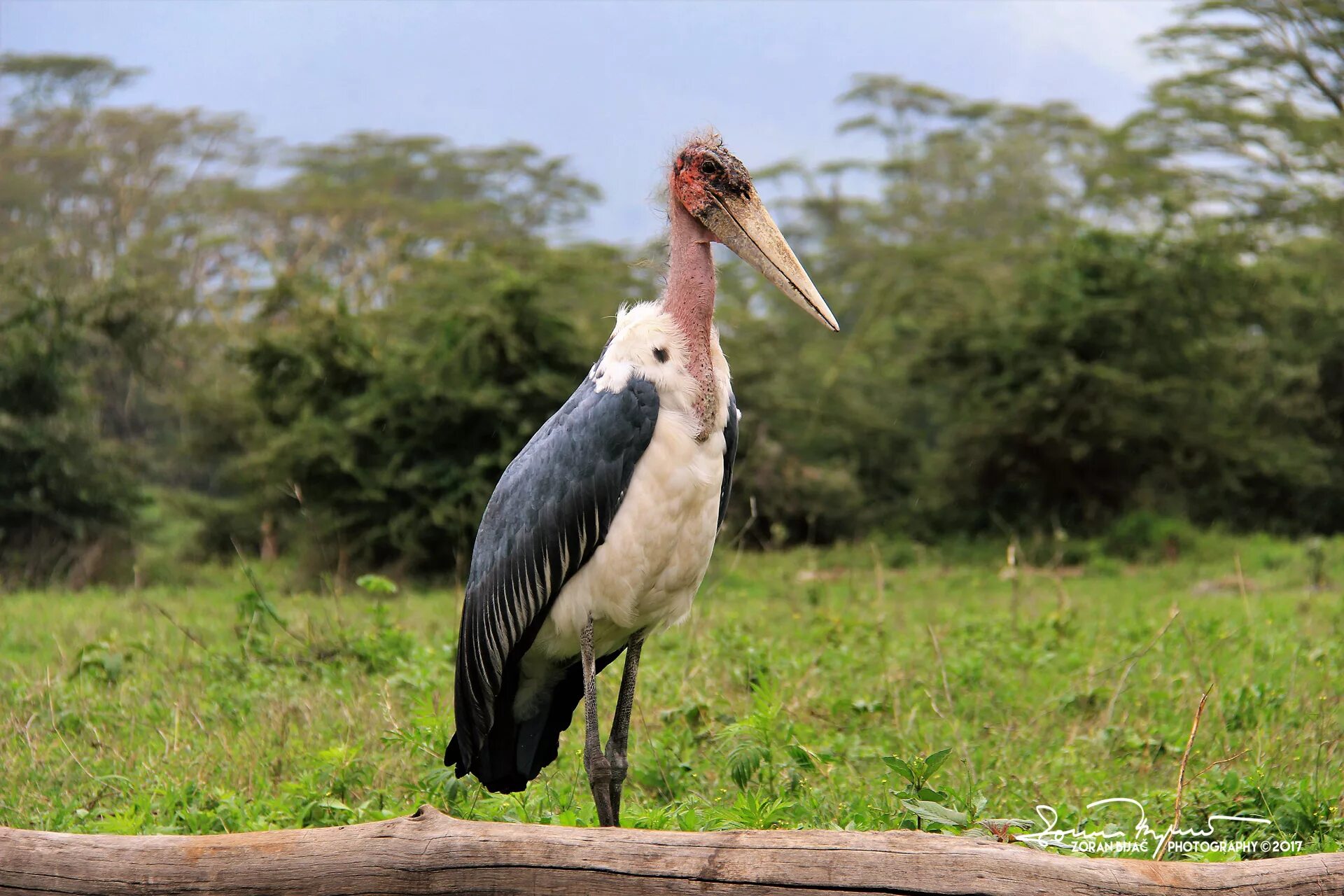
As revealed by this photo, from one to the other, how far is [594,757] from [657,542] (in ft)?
1.65

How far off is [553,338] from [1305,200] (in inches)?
467

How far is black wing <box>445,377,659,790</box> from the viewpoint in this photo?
3014mm

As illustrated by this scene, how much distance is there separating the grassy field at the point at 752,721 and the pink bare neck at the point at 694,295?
2.69ft

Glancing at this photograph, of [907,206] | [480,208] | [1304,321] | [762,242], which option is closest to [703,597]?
[762,242]

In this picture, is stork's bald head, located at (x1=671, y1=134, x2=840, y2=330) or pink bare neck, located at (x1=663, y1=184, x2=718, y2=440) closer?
pink bare neck, located at (x1=663, y1=184, x2=718, y2=440)

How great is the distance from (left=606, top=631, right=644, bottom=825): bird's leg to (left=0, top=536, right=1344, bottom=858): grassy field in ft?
0.37

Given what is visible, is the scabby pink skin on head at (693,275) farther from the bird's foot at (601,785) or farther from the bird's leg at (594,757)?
the bird's foot at (601,785)

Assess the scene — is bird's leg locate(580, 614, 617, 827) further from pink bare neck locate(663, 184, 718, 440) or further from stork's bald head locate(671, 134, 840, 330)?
stork's bald head locate(671, 134, 840, 330)

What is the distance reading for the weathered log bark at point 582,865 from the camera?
2.09 meters

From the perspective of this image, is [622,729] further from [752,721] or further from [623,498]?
[623,498]

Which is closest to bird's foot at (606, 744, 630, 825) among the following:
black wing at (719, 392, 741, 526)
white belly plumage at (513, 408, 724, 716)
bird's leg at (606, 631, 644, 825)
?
bird's leg at (606, 631, 644, 825)

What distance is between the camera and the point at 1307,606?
23.0 feet

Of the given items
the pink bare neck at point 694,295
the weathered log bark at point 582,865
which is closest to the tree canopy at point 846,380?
the pink bare neck at point 694,295

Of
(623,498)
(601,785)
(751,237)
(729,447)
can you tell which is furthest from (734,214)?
(601,785)
